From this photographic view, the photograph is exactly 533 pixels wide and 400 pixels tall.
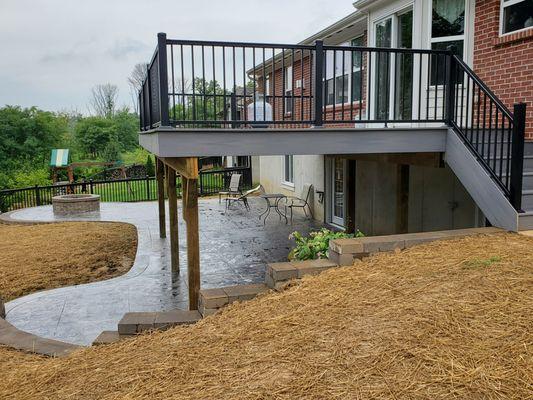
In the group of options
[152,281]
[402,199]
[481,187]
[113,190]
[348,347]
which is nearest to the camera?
[348,347]

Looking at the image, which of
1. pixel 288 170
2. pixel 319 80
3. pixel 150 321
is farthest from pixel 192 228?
pixel 288 170

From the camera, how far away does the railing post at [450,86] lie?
5695mm

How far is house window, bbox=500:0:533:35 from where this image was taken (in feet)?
20.6

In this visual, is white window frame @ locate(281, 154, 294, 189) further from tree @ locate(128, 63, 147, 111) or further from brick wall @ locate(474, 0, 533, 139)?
tree @ locate(128, 63, 147, 111)

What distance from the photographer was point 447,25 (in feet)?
24.8

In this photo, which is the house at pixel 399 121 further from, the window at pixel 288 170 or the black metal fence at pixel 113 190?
the black metal fence at pixel 113 190

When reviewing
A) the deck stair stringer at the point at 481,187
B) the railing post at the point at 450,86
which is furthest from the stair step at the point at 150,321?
the railing post at the point at 450,86

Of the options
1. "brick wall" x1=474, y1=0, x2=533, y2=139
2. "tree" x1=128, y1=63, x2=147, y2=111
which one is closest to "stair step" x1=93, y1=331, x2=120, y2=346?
"brick wall" x1=474, y1=0, x2=533, y2=139

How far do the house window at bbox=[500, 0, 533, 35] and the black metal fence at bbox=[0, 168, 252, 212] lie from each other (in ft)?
42.8

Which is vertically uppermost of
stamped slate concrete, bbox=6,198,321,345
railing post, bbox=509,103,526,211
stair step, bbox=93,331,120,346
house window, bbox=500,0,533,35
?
house window, bbox=500,0,533,35

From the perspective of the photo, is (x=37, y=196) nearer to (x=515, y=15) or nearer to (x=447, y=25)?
(x=447, y=25)

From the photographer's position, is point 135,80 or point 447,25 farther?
point 135,80

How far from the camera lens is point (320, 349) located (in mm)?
2748

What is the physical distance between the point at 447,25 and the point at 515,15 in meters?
1.21
